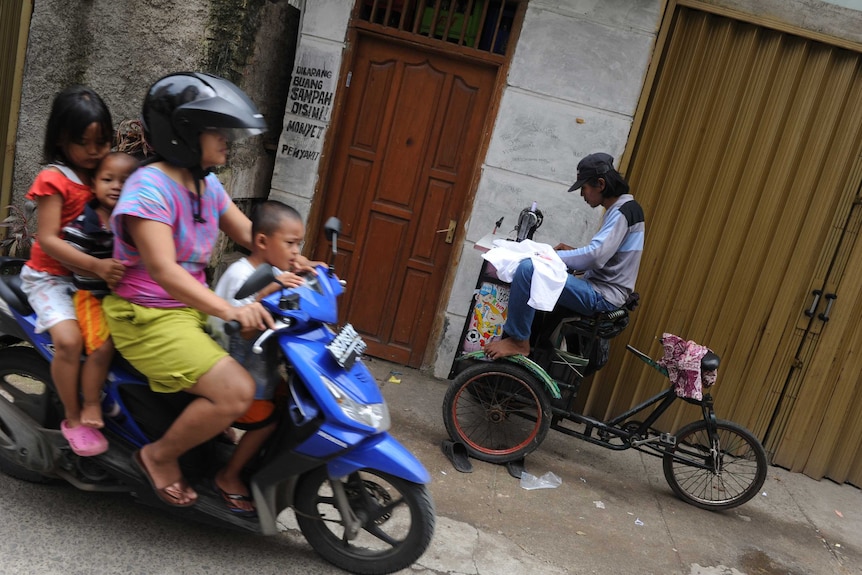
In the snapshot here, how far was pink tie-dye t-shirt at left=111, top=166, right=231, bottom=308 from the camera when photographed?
2756 mm

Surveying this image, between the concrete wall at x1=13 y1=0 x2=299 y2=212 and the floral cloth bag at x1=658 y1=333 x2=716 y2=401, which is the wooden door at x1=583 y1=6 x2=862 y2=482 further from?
→ the concrete wall at x1=13 y1=0 x2=299 y2=212

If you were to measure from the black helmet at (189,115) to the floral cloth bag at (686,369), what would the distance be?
3038mm

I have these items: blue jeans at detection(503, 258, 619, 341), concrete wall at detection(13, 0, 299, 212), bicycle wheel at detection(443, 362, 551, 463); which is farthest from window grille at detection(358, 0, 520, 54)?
bicycle wheel at detection(443, 362, 551, 463)

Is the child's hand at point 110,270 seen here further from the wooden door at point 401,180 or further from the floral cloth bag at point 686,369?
the floral cloth bag at point 686,369

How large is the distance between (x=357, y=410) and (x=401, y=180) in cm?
326

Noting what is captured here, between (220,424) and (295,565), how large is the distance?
2.62 feet

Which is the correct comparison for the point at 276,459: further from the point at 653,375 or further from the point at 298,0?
the point at 298,0

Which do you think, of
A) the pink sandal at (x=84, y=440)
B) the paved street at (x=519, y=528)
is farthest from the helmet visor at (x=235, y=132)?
the paved street at (x=519, y=528)

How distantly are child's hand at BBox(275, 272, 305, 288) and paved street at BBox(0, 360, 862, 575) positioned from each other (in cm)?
125

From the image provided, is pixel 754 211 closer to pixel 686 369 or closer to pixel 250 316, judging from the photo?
pixel 686 369

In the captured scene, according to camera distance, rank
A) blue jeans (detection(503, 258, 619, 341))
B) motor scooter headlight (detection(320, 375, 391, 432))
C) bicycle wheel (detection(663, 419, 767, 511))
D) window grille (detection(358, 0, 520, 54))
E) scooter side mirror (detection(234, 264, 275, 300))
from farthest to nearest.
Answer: window grille (detection(358, 0, 520, 54)) → bicycle wheel (detection(663, 419, 767, 511)) → blue jeans (detection(503, 258, 619, 341)) → motor scooter headlight (detection(320, 375, 391, 432)) → scooter side mirror (detection(234, 264, 275, 300))

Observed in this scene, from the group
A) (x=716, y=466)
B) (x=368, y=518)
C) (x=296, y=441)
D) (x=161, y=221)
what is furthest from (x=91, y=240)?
(x=716, y=466)

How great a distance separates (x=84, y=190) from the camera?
3.17 metres

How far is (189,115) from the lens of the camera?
9.12ft
